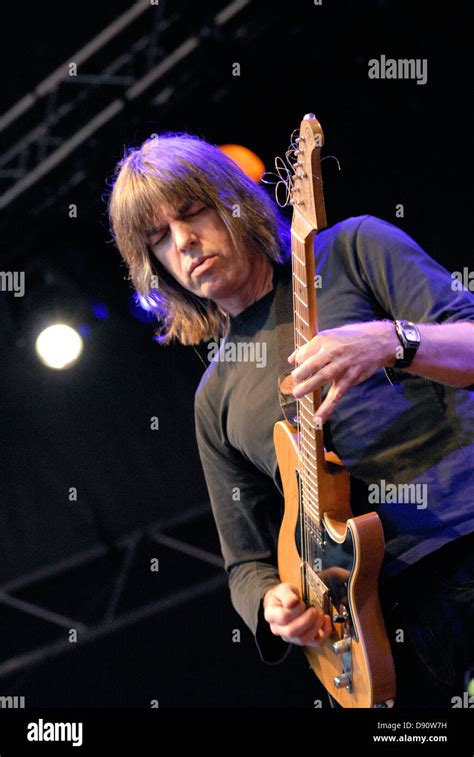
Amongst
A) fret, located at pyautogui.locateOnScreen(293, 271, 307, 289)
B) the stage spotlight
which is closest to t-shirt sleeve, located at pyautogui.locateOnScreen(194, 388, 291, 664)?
fret, located at pyautogui.locateOnScreen(293, 271, 307, 289)

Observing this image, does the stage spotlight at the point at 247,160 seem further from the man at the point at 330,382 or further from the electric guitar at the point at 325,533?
the electric guitar at the point at 325,533

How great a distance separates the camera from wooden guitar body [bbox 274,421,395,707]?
1.71 m

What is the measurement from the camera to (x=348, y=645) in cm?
181

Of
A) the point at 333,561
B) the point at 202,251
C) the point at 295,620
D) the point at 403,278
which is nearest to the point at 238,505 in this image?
the point at 295,620

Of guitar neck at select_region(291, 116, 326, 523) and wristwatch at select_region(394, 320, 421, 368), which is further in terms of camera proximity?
guitar neck at select_region(291, 116, 326, 523)

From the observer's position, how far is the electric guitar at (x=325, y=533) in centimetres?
173

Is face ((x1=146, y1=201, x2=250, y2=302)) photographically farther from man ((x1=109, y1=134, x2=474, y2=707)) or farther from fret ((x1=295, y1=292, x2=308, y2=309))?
fret ((x1=295, y1=292, x2=308, y2=309))

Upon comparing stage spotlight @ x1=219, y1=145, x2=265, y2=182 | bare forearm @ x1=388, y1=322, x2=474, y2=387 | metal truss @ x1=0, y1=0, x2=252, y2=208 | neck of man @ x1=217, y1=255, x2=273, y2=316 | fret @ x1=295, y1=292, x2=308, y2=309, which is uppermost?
metal truss @ x1=0, y1=0, x2=252, y2=208

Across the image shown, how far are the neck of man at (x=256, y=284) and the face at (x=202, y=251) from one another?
31 millimetres

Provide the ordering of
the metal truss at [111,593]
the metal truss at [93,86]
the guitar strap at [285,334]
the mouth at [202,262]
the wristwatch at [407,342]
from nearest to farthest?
the wristwatch at [407,342]
the guitar strap at [285,334]
the mouth at [202,262]
the metal truss at [93,86]
the metal truss at [111,593]

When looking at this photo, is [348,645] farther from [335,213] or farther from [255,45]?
[255,45]

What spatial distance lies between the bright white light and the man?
4.66 ft

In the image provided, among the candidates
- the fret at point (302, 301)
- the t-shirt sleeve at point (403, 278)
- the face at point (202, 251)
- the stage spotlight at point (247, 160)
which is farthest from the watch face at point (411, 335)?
the stage spotlight at point (247, 160)

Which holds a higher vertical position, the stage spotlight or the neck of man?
the stage spotlight
